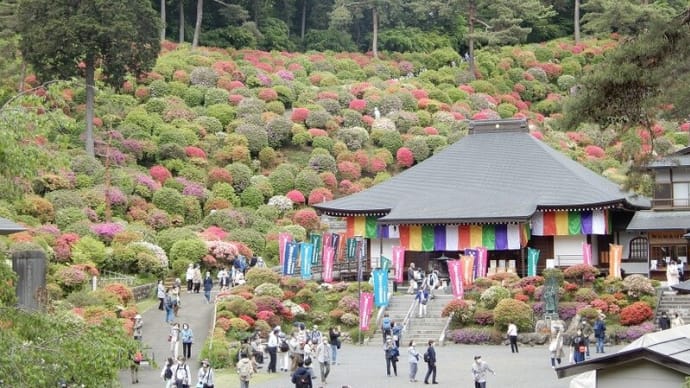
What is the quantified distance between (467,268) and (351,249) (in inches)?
370

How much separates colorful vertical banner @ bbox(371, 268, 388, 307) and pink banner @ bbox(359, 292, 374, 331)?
182 centimetres

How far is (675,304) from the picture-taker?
36.9 meters

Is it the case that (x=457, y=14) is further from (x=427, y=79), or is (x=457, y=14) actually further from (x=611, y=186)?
(x=611, y=186)

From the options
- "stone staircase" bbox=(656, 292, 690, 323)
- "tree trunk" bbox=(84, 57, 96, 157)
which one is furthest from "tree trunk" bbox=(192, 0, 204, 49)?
"stone staircase" bbox=(656, 292, 690, 323)

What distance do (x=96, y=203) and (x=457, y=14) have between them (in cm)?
4482

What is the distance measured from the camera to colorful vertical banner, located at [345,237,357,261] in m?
48.7

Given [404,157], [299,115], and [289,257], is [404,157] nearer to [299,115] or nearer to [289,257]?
[299,115]

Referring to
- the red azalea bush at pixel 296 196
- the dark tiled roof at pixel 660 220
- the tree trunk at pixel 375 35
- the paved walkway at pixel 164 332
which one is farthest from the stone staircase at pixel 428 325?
the tree trunk at pixel 375 35

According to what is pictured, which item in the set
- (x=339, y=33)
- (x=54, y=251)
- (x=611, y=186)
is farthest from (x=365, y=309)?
(x=339, y=33)

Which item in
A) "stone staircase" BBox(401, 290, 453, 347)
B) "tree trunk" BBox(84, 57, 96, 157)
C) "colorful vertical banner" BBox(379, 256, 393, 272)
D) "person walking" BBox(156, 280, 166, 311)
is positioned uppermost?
"tree trunk" BBox(84, 57, 96, 157)

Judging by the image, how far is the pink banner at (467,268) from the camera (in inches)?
1577

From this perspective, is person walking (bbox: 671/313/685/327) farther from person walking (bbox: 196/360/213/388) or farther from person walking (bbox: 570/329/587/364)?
person walking (bbox: 196/360/213/388)

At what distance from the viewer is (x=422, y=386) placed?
2805 cm

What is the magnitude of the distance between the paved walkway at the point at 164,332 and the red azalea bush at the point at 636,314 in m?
11.9
